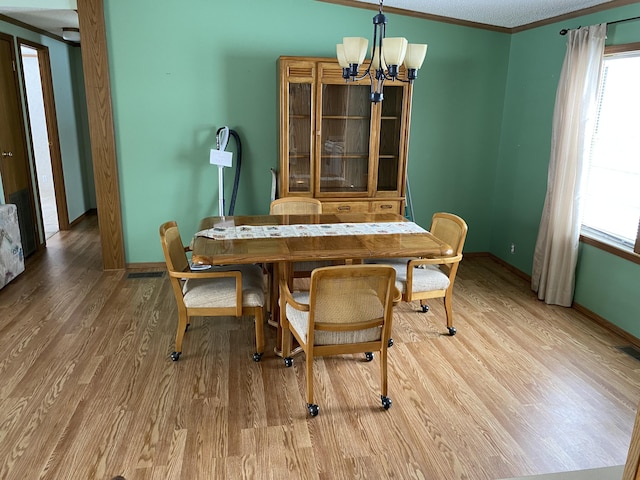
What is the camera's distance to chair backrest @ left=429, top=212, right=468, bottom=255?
3086 mm

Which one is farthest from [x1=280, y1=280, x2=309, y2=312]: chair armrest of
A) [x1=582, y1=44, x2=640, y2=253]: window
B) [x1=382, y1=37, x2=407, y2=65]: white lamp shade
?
[x1=582, y1=44, x2=640, y2=253]: window

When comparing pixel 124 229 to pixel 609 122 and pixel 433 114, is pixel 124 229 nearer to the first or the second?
pixel 433 114

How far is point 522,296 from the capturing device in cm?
397

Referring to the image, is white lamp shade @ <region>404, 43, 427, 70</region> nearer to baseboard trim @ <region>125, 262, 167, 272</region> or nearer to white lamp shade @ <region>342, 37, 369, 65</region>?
white lamp shade @ <region>342, 37, 369, 65</region>

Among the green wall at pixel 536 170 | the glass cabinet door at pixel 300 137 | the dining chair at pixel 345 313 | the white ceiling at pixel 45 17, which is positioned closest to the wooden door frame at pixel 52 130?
the white ceiling at pixel 45 17

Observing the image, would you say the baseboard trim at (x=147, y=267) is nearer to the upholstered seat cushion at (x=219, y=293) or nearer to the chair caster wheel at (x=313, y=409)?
the upholstered seat cushion at (x=219, y=293)

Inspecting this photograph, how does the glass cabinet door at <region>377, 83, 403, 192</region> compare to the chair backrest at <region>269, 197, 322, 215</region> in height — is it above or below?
above

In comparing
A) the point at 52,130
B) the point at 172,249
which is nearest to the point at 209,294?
the point at 172,249

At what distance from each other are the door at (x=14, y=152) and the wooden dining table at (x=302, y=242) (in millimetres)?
2373

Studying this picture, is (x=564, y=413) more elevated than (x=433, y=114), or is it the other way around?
(x=433, y=114)

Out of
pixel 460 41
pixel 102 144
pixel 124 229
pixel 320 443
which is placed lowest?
pixel 320 443

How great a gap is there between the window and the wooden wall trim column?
3817mm

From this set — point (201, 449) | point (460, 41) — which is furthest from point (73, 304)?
point (460, 41)

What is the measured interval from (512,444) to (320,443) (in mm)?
884
